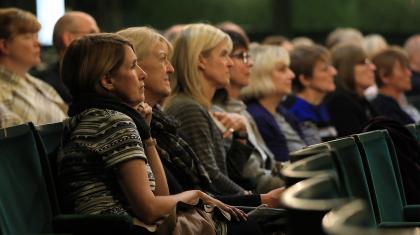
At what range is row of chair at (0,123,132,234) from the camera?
3.19 metres

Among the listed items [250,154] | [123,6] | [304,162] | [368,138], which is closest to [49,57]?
[123,6]

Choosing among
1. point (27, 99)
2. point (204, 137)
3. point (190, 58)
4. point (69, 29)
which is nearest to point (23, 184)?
point (204, 137)

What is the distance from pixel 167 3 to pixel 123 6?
1.10 metres

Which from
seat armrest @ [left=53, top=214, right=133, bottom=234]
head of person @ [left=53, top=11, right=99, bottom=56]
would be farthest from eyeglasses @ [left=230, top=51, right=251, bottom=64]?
seat armrest @ [left=53, top=214, right=133, bottom=234]

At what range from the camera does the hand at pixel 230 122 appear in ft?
16.2

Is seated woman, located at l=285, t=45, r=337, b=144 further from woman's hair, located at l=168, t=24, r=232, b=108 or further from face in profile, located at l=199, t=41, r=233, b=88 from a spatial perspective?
woman's hair, located at l=168, t=24, r=232, b=108

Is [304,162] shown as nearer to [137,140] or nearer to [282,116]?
[137,140]

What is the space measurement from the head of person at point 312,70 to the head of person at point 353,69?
348 mm

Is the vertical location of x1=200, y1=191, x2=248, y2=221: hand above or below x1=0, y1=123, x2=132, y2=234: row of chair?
below

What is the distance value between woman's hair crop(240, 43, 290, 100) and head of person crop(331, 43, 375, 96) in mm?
1149

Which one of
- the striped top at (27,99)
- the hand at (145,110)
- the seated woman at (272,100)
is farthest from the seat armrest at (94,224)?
the seated woman at (272,100)

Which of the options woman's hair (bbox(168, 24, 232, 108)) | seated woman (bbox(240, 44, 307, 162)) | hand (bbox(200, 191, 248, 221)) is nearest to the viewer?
hand (bbox(200, 191, 248, 221))

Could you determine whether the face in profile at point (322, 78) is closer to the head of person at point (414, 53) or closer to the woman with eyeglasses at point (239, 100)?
the woman with eyeglasses at point (239, 100)

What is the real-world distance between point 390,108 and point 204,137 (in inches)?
123
